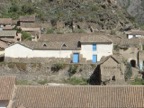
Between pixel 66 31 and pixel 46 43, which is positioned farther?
pixel 66 31

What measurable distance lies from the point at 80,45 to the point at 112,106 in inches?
934

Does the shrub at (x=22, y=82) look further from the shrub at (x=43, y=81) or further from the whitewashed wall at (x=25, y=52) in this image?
the whitewashed wall at (x=25, y=52)

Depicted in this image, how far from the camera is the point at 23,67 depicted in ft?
148

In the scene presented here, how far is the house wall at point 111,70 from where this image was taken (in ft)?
143

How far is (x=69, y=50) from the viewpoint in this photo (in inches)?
1909

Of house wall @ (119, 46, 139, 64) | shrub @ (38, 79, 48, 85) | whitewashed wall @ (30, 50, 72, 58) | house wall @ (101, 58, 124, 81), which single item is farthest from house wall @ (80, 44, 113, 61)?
shrub @ (38, 79, 48, 85)

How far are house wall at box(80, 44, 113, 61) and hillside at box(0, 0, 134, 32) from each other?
26.1m

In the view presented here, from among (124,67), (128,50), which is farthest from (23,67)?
(128,50)

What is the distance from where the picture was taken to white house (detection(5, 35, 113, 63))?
48062 millimetres

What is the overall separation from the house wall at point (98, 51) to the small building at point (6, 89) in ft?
71.6

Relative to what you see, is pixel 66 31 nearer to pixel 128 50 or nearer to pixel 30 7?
pixel 30 7

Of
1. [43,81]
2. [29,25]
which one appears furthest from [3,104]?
[29,25]

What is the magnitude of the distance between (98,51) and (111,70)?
218 inches

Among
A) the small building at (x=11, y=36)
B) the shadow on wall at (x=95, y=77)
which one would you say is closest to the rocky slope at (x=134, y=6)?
the small building at (x=11, y=36)
